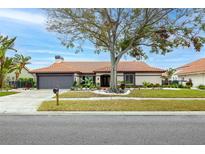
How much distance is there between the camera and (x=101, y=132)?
8.73 meters

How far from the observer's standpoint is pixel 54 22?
1067 inches

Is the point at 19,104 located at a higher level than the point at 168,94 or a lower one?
lower

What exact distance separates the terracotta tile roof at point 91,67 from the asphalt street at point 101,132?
30968 mm

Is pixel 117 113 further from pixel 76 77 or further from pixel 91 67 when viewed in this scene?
pixel 91 67

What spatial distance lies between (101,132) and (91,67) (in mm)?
37275

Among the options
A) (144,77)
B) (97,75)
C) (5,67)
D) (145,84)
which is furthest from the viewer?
(97,75)

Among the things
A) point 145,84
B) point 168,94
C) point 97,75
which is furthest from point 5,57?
point 168,94

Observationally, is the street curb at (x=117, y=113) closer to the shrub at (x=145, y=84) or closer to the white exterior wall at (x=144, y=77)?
the shrub at (x=145, y=84)

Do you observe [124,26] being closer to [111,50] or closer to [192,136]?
[111,50]

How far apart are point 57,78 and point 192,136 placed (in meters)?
34.8

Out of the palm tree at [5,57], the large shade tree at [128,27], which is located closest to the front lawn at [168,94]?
the large shade tree at [128,27]

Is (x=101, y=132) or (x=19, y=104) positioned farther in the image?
(x=19, y=104)
